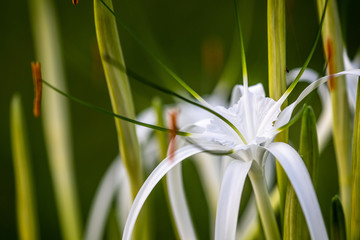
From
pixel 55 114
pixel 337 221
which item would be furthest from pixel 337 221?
pixel 55 114

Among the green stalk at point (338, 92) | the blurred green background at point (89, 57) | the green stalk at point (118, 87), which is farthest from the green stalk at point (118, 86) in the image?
the blurred green background at point (89, 57)

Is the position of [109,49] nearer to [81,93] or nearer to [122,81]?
[122,81]

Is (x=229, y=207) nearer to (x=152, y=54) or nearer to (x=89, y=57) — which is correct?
(x=152, y=54)

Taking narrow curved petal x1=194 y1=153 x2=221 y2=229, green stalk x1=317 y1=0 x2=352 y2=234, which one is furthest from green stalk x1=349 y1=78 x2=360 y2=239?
narrow curved petal x1=194 y1=153 x2=221 y2=229

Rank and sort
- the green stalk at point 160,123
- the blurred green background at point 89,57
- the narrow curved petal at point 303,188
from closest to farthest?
the narrow curved petal at point 303,188 < the green stalk at point 160,123 < the blurred green background at point 89,57

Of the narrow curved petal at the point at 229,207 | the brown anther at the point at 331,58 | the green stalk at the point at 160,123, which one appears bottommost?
the narrow curved petal at the point at 229,207

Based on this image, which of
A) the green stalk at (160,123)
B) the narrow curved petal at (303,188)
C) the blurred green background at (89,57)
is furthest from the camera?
the blurred green background at (89,57)

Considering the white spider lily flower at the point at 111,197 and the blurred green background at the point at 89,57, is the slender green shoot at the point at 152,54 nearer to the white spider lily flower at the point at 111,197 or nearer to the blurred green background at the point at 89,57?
the white spider lily flower at the point at 111,197

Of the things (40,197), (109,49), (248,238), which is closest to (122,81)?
(109,49)
